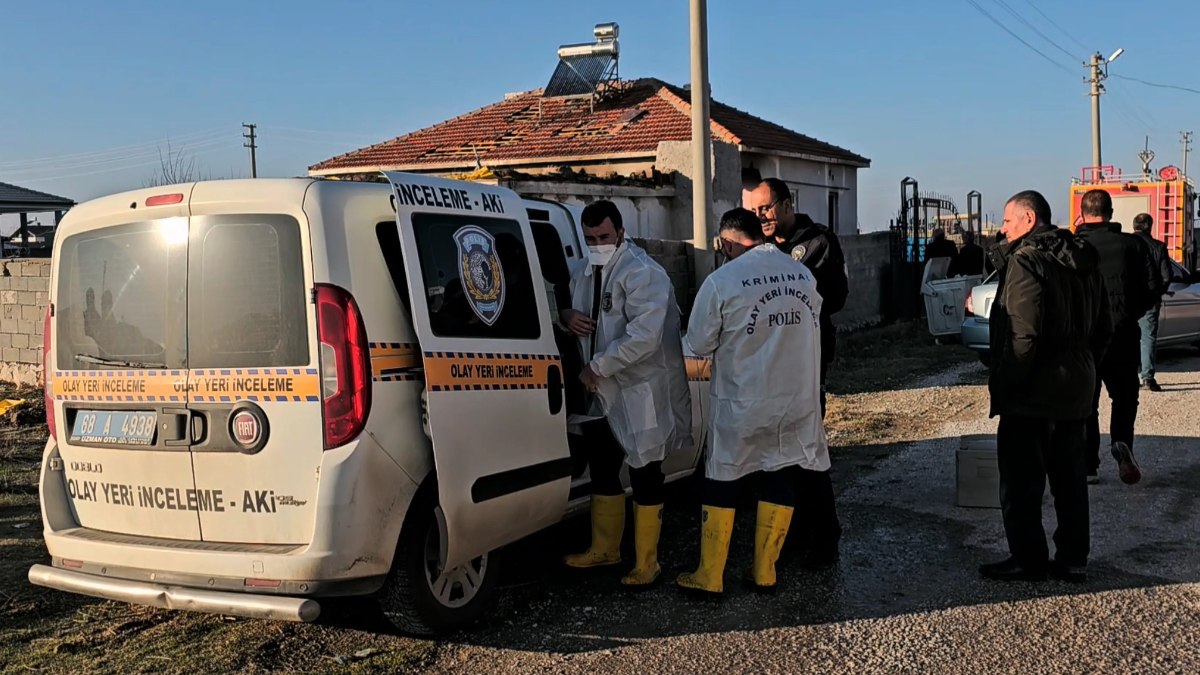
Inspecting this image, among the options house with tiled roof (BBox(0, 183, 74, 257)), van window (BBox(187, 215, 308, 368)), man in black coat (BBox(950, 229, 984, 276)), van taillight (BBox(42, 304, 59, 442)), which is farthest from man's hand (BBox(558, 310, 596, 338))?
house with tiled roof (BBox(0, 183, 74, 257))

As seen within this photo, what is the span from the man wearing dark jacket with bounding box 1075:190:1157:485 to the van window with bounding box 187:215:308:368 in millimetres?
5423

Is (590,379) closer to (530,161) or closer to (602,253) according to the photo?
(602,253)

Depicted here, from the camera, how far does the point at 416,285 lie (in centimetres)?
399

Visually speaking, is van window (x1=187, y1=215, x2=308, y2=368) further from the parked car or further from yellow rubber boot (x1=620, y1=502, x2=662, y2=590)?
the parked car

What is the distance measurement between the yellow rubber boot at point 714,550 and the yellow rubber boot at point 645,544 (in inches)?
9.6

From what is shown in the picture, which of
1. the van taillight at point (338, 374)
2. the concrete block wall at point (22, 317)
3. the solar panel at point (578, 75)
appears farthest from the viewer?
the solar panel at point (578, 75)

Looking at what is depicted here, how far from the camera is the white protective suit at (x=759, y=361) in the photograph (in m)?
4.71

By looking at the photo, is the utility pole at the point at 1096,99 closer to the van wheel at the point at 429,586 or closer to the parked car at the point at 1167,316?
the parked car at the point at 1167,316

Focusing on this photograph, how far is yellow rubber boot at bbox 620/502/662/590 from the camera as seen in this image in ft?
16.4

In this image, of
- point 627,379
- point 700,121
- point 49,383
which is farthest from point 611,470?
point 700,121

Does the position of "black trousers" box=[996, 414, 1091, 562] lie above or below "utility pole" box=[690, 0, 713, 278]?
below

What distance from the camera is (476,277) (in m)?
4.36

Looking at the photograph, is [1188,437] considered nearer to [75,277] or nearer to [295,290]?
[295,290]

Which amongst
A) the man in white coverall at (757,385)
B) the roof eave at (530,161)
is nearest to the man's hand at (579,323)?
the man in white coverall at (757,385)
